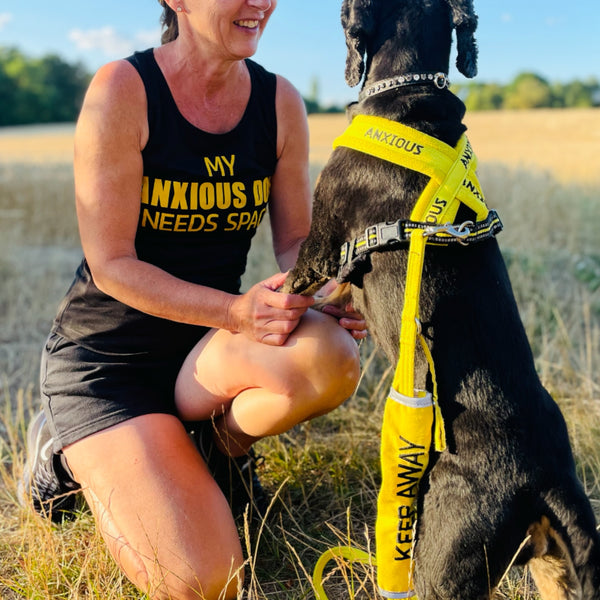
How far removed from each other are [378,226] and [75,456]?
4.62ft

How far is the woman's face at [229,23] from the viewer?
2291 mm

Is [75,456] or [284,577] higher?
[75,456]

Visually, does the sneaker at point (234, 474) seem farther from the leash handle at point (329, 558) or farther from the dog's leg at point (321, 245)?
the dog's leg at point (321, 245)

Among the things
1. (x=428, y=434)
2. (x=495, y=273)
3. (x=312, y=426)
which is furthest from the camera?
(x=312, y=426)

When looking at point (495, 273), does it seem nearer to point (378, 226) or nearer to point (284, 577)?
point (378, 226)

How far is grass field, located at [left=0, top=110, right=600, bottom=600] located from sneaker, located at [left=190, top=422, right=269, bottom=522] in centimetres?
10

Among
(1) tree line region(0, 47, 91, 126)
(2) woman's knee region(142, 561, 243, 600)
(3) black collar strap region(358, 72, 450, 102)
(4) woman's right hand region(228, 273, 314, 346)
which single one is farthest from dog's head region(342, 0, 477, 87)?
(1) tree line region(0, 47, 91, 126)

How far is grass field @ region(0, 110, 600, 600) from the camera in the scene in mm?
2426

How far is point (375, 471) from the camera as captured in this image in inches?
118

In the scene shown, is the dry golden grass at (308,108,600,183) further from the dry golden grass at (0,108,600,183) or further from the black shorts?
the black shorts

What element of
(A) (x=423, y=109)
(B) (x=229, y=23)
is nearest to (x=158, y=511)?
(A) (x=423, y=109)

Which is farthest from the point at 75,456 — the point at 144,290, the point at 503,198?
the point at 503,198

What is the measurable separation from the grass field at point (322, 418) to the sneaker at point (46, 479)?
9cm

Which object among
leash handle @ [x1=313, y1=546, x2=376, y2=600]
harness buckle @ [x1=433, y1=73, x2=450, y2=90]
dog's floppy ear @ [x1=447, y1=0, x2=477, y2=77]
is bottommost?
leash handle @ [x1=313, y1=546, x2=376, y2=600]
